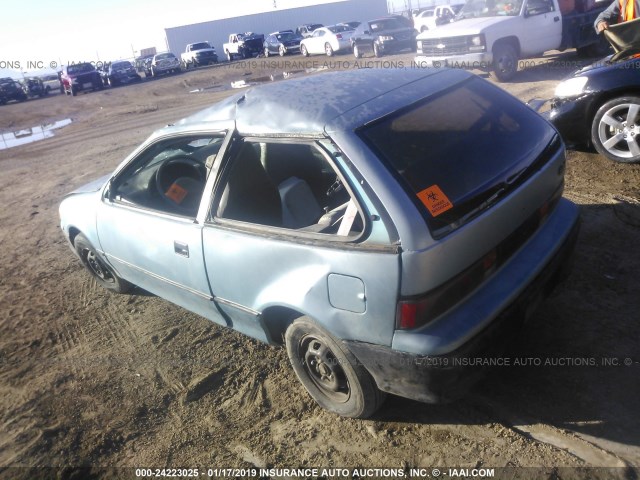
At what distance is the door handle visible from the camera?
10.5ft

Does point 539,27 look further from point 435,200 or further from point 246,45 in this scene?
point 246,45

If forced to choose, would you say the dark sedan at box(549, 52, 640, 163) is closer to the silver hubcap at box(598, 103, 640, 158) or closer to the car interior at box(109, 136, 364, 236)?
the silver hubcap at box(598, 103, 640, 158)

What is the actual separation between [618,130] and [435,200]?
12.7ft

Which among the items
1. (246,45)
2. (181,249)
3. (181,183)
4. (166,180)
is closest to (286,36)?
(246,45)

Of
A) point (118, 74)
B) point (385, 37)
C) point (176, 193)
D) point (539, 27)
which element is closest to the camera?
point (176, 193)

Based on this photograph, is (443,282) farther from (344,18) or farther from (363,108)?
(344,18)

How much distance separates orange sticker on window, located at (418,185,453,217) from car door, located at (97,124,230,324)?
51.3 inches

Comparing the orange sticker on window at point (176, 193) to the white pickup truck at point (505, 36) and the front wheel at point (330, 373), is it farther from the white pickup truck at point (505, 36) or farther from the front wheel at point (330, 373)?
the white pickup truck at point (505, 36)

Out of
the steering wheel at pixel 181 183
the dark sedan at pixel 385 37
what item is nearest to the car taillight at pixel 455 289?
the steering wheel at pixel 181 183

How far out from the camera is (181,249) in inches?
127

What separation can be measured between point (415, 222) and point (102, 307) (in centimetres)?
338

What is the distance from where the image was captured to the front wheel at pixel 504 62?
11133 millimetres

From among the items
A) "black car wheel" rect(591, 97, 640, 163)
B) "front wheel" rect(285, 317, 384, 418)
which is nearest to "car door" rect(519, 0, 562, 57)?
"black car wheel" rect(591, 97, 640, 163)

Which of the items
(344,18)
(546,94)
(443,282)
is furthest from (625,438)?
(344,18)
